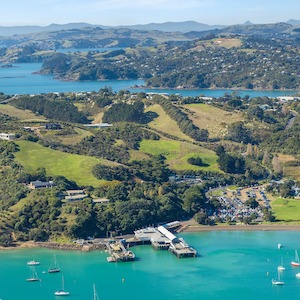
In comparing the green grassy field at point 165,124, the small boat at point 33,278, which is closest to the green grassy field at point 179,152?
the green grassy field at point 165,124

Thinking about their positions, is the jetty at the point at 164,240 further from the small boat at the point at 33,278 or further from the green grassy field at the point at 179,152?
the green grassy field at the point at 179,152

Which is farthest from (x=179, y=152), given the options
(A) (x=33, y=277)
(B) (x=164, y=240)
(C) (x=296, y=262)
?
(A) (x=33, y=277)

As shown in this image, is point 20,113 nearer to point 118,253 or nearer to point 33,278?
point 118,253

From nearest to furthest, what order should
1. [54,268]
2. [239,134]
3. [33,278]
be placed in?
1. [33,278]
2. [54,268]
3. [239,134]

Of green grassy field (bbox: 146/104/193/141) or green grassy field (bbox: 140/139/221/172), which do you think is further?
green grassy field (bbox: 146/104/193/141)

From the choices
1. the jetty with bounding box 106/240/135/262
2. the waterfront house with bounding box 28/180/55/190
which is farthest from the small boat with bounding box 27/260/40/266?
the waterfront house with bounding box 28/180/55/190

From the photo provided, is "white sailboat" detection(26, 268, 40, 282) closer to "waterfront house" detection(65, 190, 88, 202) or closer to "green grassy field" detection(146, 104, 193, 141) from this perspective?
"waterfront house" detection(65, 190, 88, 202)
